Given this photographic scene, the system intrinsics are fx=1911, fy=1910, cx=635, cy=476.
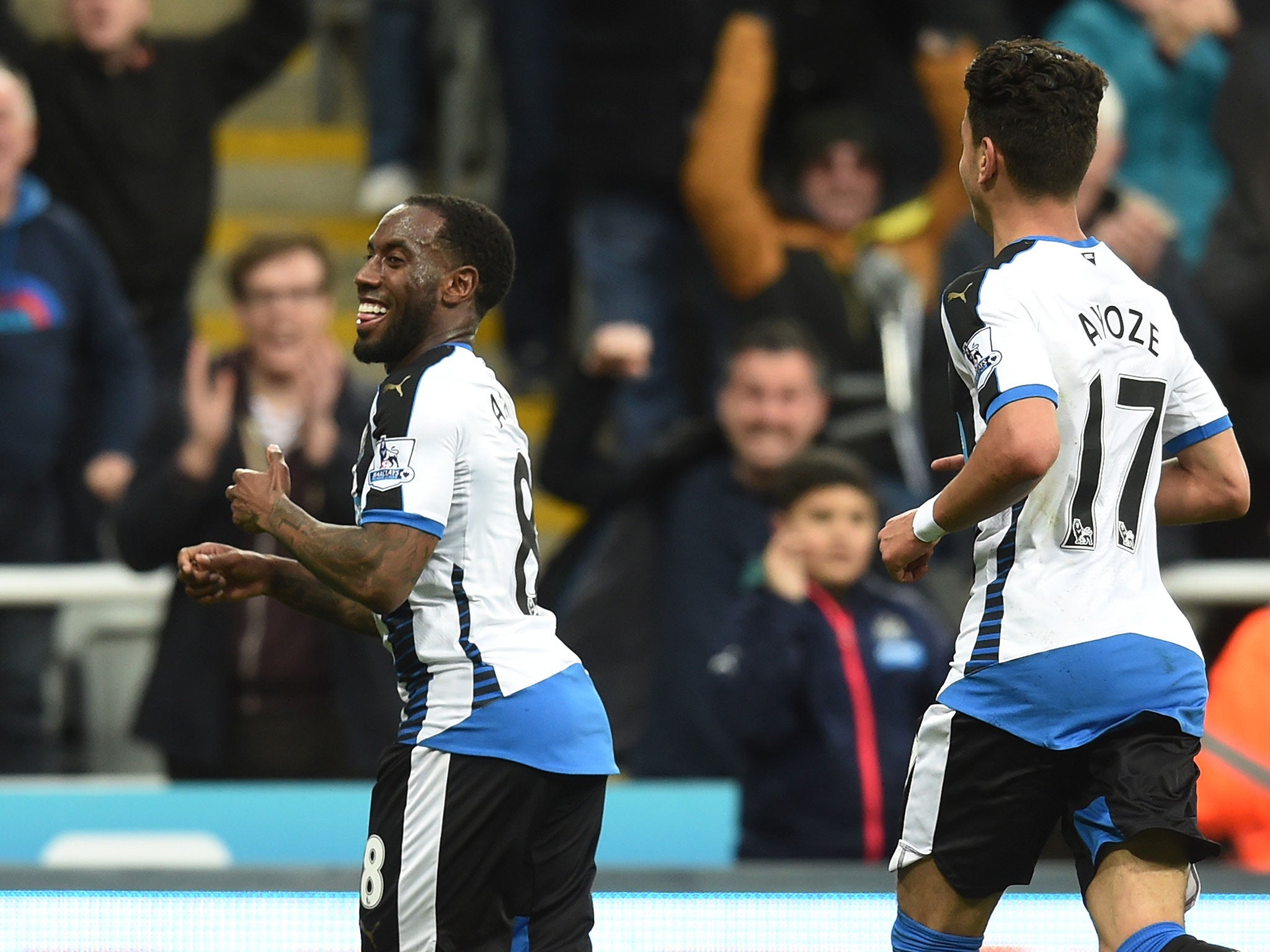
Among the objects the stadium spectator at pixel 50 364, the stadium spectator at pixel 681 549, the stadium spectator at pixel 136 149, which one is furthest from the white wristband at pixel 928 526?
the stadium spectator at pixel 136 149

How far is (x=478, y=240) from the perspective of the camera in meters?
3.10

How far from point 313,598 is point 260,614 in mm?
2062

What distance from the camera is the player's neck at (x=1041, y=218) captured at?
9.79ft

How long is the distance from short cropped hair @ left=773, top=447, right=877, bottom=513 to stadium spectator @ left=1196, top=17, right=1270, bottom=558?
74.8 inches

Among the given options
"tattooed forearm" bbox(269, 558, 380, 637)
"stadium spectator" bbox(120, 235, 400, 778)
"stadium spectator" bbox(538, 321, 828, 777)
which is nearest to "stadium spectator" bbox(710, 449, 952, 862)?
"stadium spectator" bbox(538, 321, 828, 777)

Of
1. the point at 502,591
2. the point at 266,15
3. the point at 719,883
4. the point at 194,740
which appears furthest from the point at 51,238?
the point at 502,591

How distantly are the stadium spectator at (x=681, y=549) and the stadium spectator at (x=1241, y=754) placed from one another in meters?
1.33

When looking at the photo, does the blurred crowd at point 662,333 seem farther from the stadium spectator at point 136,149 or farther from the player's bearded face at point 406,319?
the player's bearded face at point 406,319

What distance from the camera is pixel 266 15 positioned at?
720 centimetres

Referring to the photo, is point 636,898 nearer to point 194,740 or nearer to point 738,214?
point 194,740

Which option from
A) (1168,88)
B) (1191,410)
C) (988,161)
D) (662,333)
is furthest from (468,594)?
(1168,88)

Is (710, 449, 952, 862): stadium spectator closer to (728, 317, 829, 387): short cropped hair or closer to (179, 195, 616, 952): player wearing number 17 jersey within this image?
(728, 317, 829, 387): short cropped hair

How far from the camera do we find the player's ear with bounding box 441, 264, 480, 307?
3076 millimetres

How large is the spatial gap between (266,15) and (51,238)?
58.7 inches
